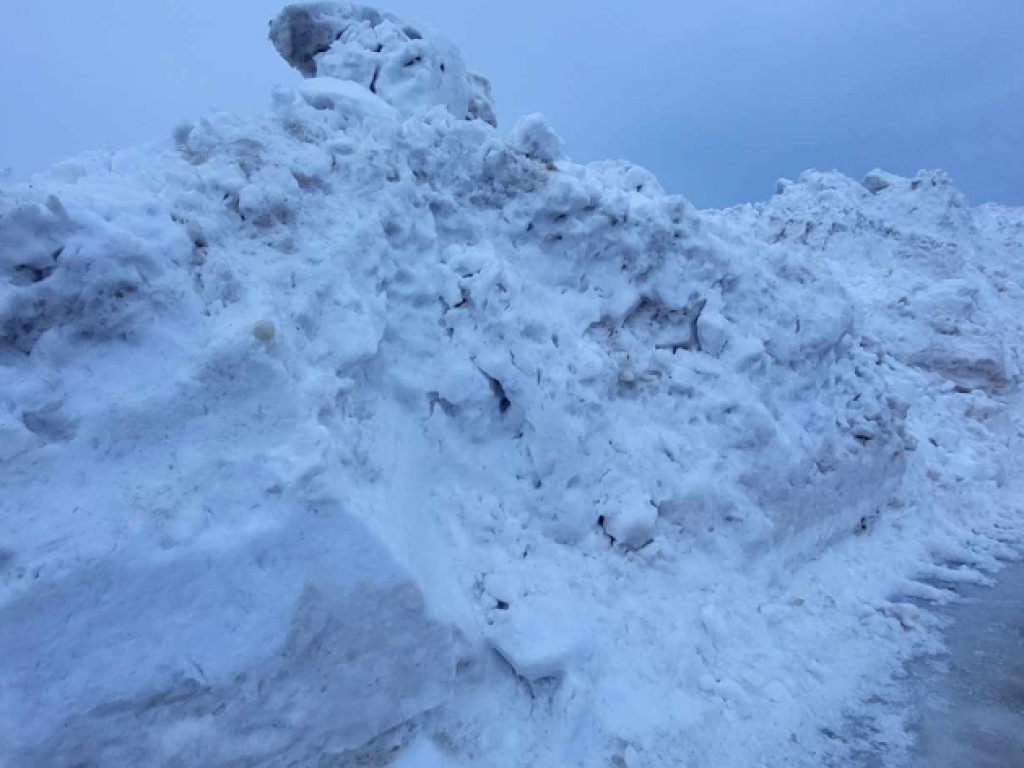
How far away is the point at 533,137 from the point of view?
6504 mm

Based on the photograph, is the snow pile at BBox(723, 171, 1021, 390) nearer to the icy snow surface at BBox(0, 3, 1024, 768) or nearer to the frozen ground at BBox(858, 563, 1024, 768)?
the icy snow surface at BBox(0, 3, 1024, 768)

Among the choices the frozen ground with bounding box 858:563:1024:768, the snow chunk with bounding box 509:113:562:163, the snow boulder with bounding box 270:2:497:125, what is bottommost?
the frozen ground with bounding box 858:563:1024:768

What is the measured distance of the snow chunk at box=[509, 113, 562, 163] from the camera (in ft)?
21.3

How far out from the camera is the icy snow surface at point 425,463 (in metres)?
2.87

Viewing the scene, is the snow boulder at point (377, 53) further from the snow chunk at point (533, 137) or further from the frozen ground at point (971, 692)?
the frozen ground at point (971, 692)

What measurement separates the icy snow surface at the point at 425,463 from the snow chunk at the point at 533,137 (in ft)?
0.12

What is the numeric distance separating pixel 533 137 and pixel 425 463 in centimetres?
377

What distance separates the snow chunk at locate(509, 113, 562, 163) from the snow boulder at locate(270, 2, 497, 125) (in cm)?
78

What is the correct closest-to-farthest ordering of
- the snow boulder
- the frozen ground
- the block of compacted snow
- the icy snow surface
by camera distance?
the block of compacted snow, the icy snow surface, the frozen ground, the snow boulder

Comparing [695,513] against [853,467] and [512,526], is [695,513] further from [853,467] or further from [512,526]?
[853,467]

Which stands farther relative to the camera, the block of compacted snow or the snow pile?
the snow pile

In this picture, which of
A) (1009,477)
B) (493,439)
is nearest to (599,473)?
(493,439)

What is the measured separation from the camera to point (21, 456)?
279 cm

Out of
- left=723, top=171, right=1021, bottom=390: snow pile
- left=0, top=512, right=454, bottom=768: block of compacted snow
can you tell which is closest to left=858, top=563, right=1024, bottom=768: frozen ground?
left=0, top=512, right=454, bottom=768: block of compacted snow
